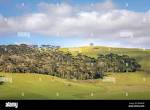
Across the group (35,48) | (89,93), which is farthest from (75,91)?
(35,48)

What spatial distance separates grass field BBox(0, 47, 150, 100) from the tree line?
0.11 meters

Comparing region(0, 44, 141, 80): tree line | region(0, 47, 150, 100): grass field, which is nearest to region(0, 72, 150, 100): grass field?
region(0, 47, 150, 100): grass field

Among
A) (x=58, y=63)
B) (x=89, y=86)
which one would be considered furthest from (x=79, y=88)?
(x=58, y=63)

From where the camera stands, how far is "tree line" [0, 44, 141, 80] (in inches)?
455

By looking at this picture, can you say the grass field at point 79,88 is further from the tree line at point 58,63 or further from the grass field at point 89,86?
the tree line at point 58,63

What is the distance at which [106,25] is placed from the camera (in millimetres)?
11609

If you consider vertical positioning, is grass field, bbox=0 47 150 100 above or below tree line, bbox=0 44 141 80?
below

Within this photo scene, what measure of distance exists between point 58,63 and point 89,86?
0.73 metres

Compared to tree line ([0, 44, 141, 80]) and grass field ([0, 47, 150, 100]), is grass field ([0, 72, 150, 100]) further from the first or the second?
tree line ([0, 44, 141, 80])

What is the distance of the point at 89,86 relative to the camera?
37.8 ft

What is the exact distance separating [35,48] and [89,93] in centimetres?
131

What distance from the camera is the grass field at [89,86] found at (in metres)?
11.4

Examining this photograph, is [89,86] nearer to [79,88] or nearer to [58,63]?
[79,88]
